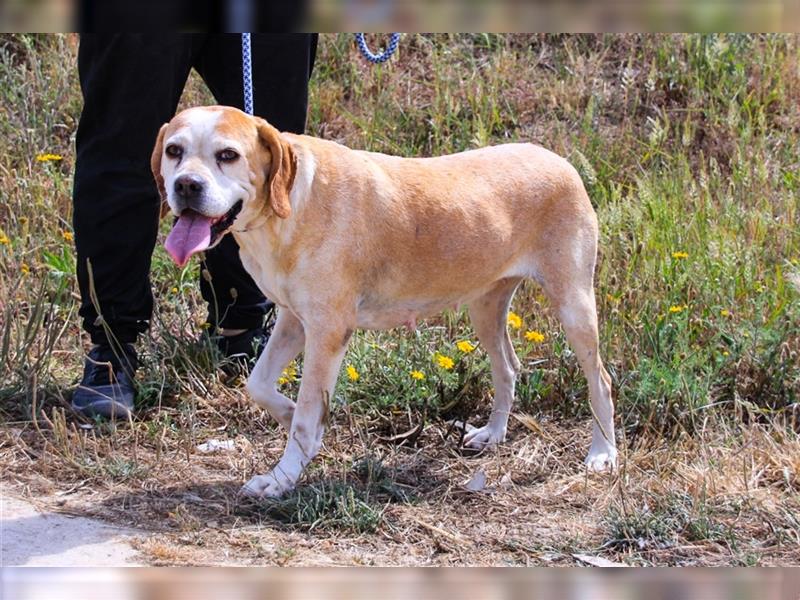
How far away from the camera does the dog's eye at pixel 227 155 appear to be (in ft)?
Result: 12.2

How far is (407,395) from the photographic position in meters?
4.75

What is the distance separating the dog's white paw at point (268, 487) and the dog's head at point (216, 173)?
0.81 m

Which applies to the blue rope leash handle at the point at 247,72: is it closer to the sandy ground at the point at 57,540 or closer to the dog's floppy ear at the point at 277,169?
the dog's floppy ear at the point at 277,169

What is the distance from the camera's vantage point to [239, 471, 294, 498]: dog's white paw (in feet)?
13.2

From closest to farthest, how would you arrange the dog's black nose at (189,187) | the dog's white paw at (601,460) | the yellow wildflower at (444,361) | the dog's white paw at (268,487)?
the dog's black nose at (189,187) → the dog's white paw at (268,487) → the dog's white paw at (601,460) → the yellow wildflower at (444,361)

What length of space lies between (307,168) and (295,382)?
A: 3.93 feet

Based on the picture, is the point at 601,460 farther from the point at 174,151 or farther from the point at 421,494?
the point at 174,151

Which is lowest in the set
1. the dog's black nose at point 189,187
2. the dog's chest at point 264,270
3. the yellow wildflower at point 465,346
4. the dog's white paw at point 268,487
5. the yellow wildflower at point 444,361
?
the dog's white paw at point 268,487

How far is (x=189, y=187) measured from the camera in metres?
3.64

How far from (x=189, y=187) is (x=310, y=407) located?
34.9 inches

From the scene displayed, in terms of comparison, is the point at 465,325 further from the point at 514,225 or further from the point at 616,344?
the point at 514,225

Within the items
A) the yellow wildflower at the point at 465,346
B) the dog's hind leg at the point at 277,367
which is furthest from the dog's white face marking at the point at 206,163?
the yellow wildflower at the point at 465,346

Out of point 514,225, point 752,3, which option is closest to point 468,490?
point 514,225

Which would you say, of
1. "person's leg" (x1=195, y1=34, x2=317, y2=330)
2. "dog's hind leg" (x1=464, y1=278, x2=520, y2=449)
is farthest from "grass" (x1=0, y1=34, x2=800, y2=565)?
"person's leg" (x1=195, y1=34, x2=317, y2=330)
